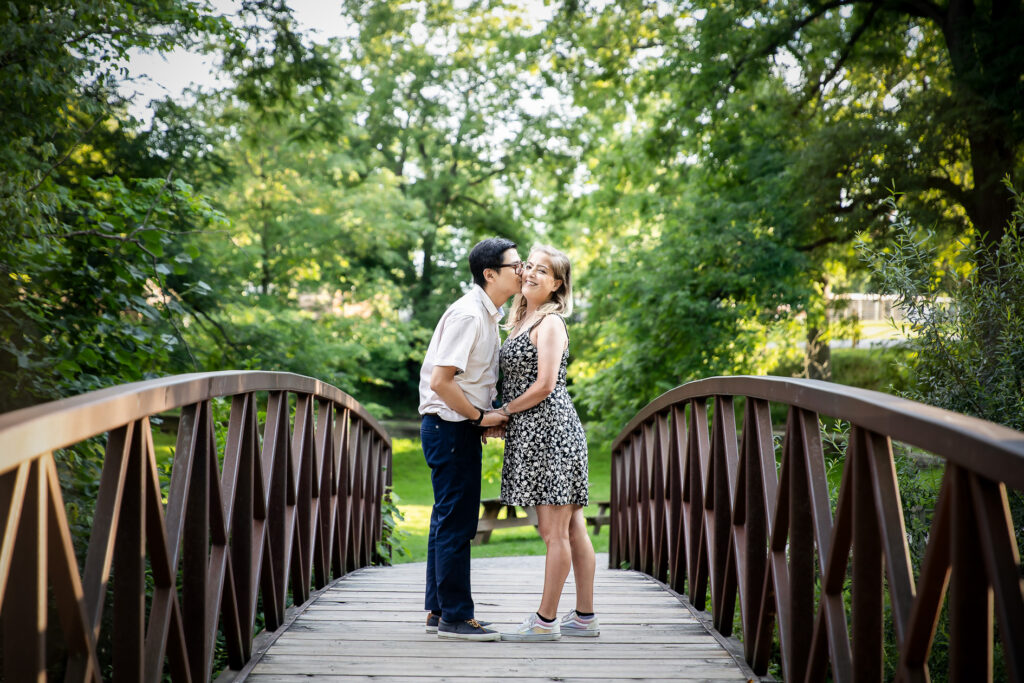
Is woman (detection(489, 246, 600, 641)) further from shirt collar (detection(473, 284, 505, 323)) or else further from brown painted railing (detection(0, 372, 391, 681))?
brown painted railing (detection(0, 372, 391, 681))

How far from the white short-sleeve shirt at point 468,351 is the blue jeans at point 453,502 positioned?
9cm

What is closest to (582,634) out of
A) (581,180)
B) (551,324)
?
(551,324)

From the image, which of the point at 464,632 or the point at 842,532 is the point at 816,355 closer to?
the point at 464,632

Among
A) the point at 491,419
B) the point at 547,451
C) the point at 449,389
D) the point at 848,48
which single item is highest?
the point at 848,48

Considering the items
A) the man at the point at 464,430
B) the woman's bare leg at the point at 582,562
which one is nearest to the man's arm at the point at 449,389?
the man at the point at 464,430

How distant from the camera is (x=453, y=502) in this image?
11.6ft

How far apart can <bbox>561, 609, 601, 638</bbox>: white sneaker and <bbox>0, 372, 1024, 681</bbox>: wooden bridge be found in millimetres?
76

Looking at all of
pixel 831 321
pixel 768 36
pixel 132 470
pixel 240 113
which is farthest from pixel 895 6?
pixel 132 470

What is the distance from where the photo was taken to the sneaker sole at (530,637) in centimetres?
351

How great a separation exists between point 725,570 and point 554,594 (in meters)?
0.70

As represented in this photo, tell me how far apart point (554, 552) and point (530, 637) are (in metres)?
0.35

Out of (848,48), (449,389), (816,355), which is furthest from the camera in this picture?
(816,355)

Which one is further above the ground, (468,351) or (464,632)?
(468,351)

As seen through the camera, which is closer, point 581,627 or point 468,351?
point 468,351
